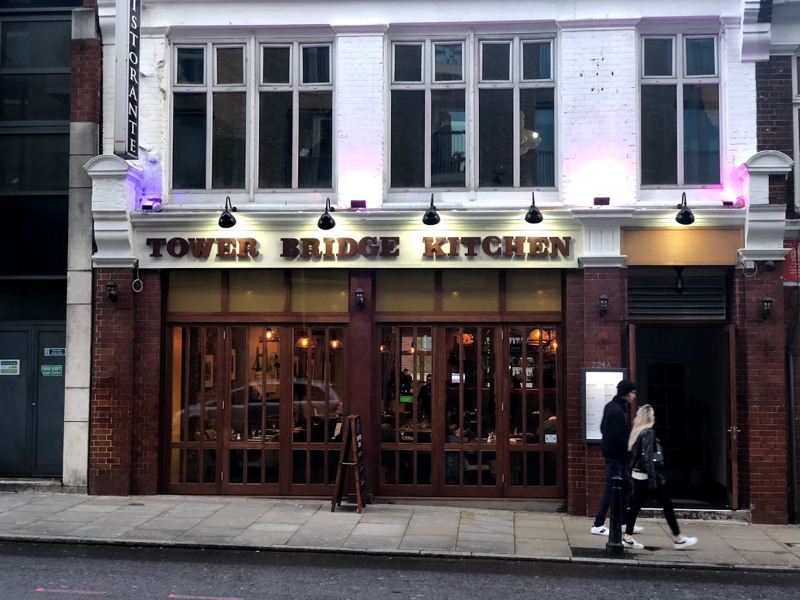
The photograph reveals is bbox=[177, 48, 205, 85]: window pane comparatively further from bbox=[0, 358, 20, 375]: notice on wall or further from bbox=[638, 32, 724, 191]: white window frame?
bbox=[638, 32, 724, 191]: white window frame

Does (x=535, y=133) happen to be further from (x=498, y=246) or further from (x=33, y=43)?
(x=33, y=43)

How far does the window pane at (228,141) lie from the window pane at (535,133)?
13.8 feet

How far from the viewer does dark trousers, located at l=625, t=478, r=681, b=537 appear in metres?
10.5

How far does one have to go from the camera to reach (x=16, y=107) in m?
13.8

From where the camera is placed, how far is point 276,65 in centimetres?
1341

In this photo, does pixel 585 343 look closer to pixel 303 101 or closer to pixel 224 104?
pixel 303 101

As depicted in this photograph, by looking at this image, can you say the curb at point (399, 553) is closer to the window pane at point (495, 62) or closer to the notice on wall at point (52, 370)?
the notice on wall at point (52, 370)

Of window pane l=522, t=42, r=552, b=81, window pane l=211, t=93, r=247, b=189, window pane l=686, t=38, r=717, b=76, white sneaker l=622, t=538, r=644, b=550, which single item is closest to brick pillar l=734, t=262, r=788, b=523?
white sneaker l=622, t=538, r=644, b=550

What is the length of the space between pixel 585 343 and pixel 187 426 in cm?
603

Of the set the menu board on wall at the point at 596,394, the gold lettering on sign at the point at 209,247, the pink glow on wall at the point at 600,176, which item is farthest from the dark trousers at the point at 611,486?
the gold lettering on sign at the point at 209,247

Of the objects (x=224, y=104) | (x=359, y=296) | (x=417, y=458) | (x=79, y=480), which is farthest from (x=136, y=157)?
(x=417, y=458)

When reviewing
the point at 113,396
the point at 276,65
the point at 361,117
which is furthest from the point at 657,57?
the point at 113,396

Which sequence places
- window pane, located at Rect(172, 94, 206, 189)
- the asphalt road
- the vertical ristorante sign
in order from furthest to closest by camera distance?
window pane, located at Rect(172, 94, 206, 189)
the vertical ristorante sign
the asphalt road

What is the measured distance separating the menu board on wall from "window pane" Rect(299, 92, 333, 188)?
479 centimetres
